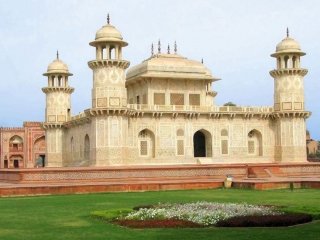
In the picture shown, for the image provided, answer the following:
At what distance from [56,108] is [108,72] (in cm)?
874

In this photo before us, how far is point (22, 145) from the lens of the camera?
57.8m

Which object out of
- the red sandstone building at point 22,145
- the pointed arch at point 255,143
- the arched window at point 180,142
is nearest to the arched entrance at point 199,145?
the arched window at point 180,142

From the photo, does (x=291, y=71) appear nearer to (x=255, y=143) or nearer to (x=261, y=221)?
(x=255, y=143)

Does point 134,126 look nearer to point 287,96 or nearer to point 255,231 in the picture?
point 287,96

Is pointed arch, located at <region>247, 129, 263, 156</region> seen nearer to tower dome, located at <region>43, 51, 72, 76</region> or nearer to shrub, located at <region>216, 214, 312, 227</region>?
tower dome, located at <region>43, 51, 72, 76</region>

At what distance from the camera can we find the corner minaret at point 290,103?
3516 centimetres

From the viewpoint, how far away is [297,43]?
Result: 35875mm

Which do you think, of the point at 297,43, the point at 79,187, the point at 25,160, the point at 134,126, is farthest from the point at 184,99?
the point at 25,160

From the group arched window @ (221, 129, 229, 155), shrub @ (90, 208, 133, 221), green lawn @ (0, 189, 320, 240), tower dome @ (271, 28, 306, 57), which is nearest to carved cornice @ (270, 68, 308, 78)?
tower dome @ (271, 28, 306, 57)

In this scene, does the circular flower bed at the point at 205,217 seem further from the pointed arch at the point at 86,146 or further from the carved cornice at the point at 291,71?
the carved cornice at the point at 291,71

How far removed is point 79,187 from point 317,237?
11330 mm

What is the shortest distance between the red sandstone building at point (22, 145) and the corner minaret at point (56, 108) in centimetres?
1634

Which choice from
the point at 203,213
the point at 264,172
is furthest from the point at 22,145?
the point at 203,213

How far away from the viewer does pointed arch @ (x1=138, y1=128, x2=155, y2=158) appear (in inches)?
1341
